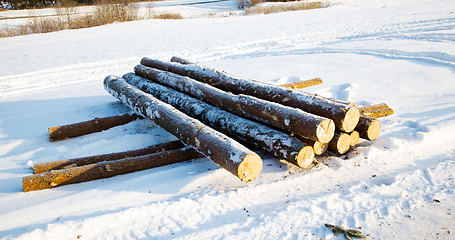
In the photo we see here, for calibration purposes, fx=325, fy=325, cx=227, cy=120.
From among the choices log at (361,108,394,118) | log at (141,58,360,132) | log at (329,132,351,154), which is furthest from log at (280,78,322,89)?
log at (329,132,351,154)

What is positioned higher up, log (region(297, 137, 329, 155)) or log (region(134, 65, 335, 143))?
log (region(134, 65, 335, 143))

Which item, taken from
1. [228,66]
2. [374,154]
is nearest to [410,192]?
[374,154]

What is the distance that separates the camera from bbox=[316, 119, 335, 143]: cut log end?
3.50m

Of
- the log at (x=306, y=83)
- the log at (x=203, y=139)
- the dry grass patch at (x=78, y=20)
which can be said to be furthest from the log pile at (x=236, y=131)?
the dry grass patch at (x=78, y=20)

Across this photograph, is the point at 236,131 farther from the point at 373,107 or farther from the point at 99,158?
the point at 373,107

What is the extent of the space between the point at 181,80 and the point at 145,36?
11039mm

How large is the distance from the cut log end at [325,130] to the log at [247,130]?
18 centimetres

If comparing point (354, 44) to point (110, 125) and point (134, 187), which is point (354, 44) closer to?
point (110, 125)

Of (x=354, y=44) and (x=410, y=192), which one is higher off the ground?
(x=354, y=44)

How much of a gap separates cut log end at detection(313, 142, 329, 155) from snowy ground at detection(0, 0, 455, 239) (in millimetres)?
180

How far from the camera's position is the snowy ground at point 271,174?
2.91 metres

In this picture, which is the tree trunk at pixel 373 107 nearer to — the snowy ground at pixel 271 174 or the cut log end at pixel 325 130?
the snowy ground at pixel 271 174

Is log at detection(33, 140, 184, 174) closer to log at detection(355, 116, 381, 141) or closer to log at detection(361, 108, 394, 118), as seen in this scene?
log at detection(355, 116, 381, 141)

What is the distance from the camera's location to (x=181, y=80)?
18.7ft
